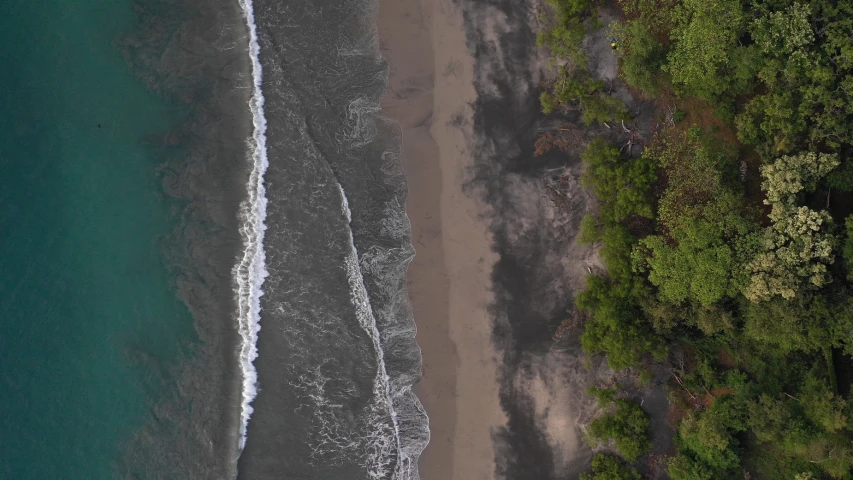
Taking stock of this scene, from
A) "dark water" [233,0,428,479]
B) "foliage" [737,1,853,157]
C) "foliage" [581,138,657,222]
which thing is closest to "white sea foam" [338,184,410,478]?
"dark water" [233,0,428,479]

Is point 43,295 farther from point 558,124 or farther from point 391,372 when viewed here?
point 558,124

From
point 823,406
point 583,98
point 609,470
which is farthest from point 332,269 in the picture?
point 823,406

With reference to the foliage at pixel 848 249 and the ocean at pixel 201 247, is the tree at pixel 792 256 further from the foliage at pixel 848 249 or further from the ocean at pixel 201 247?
the ocean at pixel 201 247

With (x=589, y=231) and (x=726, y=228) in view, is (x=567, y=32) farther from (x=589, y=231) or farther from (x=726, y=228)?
(x=726, y=228)

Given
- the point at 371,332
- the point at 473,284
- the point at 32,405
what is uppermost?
the point at 473,284

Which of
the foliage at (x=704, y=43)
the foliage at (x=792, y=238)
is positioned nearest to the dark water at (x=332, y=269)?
the foliage at (x=704, y=43)

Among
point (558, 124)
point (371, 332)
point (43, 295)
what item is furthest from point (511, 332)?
point (43, 295)
